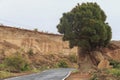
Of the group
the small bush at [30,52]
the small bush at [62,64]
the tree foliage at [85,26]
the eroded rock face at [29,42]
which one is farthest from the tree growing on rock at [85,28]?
the small bush at [30,52]

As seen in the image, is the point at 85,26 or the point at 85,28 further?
the point at 85,26

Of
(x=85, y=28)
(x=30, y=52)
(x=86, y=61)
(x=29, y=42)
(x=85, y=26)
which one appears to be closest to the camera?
(x=85, y=28)

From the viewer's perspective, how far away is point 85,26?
137ft

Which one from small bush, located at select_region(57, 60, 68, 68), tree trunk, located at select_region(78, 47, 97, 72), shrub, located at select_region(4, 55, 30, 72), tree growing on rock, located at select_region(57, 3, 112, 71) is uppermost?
tree growing on rock, located at select_region(57, 3, 112, 71)

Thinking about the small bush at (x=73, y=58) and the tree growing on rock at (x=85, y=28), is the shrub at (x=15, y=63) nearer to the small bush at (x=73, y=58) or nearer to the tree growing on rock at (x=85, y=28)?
the tree growing on rock at (x=85, y=28)

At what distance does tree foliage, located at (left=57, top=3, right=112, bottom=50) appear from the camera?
41812 mm

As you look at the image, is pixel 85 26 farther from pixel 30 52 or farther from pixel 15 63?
pixel 30 52

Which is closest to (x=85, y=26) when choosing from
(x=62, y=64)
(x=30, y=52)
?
(x=62, y=64)

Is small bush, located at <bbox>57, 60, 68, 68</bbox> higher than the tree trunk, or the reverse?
the tree trunk

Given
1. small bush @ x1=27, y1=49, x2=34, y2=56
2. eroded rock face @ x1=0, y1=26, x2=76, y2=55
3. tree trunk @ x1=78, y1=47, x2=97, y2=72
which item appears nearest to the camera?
tree trunk @ x1=78, y1=47, x2=97, y2=72

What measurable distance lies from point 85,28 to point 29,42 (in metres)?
41.8

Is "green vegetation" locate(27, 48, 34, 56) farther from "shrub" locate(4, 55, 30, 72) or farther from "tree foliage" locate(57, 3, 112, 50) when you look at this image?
"tree foliage" locate(57, 3, 112, 50)

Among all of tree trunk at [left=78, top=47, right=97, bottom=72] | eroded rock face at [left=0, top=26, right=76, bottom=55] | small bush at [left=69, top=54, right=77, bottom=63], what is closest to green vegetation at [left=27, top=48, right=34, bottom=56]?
eroded rock face at [left=0, top=26, right=76, bottom=55]

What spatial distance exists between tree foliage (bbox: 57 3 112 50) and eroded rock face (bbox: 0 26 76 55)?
3311 cm
